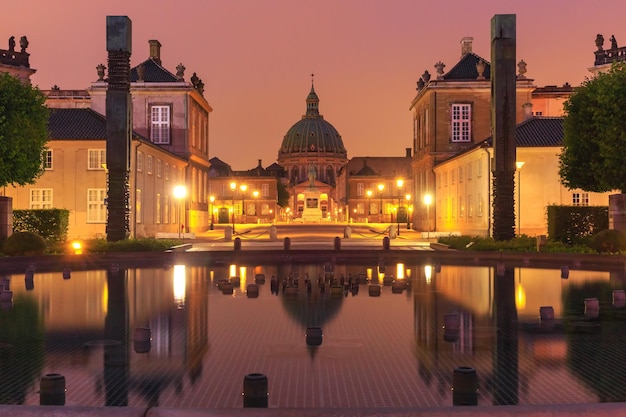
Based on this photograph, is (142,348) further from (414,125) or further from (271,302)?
(414,125)

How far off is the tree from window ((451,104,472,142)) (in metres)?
37.2

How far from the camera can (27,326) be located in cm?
1456

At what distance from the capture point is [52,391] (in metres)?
8.59

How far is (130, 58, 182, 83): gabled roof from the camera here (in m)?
78.1

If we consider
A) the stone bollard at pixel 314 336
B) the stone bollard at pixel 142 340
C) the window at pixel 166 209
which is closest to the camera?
the stone bollard at pixel 142 340

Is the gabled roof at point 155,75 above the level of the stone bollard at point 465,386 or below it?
above

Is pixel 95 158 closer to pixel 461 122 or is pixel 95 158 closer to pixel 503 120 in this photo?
pixel 503 120

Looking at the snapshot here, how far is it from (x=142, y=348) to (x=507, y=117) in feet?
93.6

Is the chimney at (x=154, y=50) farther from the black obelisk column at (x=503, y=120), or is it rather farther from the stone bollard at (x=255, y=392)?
the stone bollard at (x=255, y=392)

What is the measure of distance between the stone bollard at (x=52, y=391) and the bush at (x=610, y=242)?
29549 millimetres

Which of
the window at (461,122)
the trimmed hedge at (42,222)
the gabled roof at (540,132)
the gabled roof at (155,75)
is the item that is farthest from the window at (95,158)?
the window at (461,122)

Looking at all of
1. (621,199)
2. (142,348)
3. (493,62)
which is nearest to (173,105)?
(493,62)

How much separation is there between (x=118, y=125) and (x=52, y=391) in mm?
29816

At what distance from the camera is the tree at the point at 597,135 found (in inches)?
1478
